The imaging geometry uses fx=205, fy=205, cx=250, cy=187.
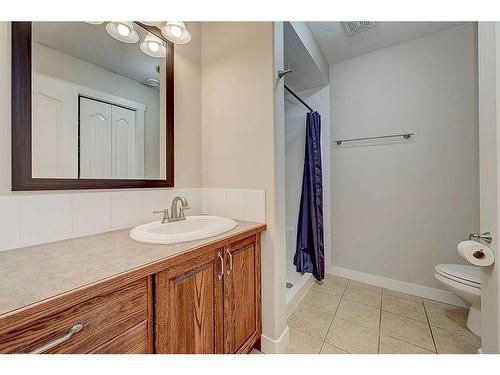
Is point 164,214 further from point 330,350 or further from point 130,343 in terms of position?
point 330,350

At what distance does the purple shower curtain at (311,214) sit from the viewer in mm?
2076

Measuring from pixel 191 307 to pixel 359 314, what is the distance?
1469 mm

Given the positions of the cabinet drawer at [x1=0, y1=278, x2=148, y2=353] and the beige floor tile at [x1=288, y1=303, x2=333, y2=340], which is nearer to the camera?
the cabinet drawer at [x1=0, y1=278, x2=148, y2=353]

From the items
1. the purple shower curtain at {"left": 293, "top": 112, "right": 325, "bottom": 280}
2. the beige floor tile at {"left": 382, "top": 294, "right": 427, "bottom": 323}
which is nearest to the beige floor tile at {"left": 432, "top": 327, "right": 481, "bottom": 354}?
the beige floor tile at {"left": 382, "top": 294, "right": 427, "bottom": 323}

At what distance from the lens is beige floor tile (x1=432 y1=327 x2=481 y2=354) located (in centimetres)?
128

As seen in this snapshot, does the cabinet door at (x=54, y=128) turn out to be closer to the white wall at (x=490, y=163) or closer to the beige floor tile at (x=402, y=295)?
the white wall at (x=490, y=163)

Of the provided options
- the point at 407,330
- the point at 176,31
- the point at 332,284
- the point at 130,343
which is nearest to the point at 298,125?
the point at 176,31

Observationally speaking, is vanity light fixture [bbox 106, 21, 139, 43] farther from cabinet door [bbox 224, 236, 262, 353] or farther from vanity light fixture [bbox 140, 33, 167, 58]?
cabinet door [bbox 224, 236, 262, 353]

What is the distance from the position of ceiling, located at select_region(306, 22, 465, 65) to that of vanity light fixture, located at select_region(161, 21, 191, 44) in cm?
114

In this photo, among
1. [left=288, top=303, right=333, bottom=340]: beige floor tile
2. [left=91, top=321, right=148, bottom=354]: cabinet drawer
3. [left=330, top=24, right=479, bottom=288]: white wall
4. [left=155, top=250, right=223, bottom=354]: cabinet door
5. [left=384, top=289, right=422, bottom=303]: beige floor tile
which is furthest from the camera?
[left=384, top=289, right=422, bottom=303]: beige floor tile

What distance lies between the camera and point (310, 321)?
1563 millimetres

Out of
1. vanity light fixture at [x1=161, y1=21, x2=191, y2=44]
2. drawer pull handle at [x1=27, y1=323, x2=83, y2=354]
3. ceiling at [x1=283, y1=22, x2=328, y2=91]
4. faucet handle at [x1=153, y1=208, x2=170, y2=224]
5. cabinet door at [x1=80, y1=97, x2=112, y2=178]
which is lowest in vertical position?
drawer pull handle at [x1=27, y1=323, x2=83, y2=354]

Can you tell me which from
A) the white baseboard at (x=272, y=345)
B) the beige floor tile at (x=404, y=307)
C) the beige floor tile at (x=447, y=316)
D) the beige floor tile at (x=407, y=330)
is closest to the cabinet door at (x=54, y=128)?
the white baseboard at (x=272, y=345)
